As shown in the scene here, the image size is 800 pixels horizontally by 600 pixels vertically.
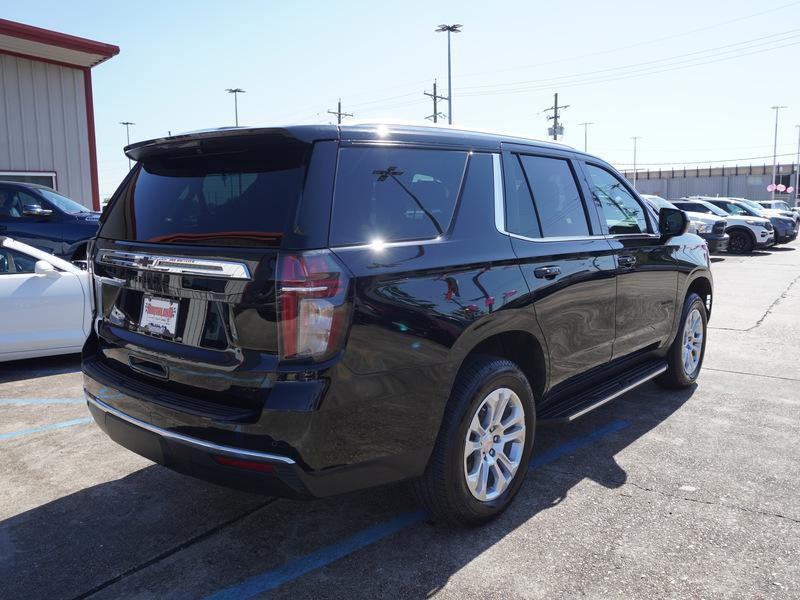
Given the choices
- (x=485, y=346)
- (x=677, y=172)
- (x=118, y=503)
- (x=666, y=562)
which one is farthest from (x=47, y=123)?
(x=677, y=172)

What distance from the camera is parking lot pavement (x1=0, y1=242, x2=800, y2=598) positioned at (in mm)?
2760

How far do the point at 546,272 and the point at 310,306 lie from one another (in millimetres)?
1548

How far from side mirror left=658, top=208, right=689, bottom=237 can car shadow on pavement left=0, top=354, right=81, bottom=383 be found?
5398 mm

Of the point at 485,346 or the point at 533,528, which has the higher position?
the point at 485,346

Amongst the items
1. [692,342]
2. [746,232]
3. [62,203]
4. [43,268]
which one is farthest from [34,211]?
[746,232]

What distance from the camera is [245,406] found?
254 cm

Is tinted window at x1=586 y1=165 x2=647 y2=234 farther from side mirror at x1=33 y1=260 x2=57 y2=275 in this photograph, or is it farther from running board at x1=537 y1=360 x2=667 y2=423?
side mirror at x1=33 y1=260 x2=57 y2=275

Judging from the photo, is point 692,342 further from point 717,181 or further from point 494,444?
point 717,181

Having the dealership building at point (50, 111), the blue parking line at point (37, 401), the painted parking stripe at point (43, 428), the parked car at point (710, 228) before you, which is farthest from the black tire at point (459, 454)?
the parked car at point (710, 228)

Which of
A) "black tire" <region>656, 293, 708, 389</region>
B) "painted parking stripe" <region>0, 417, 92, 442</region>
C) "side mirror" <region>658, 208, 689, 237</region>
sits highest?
"side mirror" <region>658, 208, 689, 237</region>

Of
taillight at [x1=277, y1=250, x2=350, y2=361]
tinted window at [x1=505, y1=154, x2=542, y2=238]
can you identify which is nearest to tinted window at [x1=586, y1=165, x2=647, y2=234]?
tinted window at [x1=505, y1=154, x2=542, y2=238]

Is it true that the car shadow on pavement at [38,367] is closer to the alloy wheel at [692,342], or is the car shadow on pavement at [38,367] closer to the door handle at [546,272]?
the door handle at [546,272]

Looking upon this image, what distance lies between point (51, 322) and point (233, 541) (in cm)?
405

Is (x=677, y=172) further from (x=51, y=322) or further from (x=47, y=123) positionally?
(x=51, y=322)
